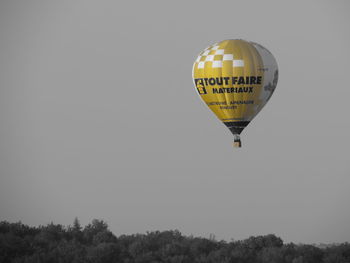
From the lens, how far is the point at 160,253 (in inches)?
3457

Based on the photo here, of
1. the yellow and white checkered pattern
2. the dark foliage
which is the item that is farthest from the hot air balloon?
the dark foliage

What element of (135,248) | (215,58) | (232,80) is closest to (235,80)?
(232,80)

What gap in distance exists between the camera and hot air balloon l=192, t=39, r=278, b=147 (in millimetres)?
81375

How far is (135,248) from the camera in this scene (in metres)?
88.0

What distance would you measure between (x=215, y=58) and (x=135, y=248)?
15337 millimetres

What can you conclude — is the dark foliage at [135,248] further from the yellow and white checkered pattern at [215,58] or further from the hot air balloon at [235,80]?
the yellow and white checkered pattern at [215,58]

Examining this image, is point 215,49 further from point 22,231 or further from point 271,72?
point 22,231

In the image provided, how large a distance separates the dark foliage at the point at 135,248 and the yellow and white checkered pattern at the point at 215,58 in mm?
13633

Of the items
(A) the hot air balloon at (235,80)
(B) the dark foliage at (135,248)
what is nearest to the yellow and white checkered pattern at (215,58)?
(A) the hot air balloon at (235,80)

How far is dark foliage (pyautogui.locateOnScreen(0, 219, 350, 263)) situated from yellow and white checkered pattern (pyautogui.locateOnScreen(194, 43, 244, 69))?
13.6 metres

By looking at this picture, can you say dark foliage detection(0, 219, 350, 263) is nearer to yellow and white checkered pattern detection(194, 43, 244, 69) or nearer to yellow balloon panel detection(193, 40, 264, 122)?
yellow balloon panel detection(193, 40, 264, 122)

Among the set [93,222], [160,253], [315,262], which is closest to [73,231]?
[93,222]

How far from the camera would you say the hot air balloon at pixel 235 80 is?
81375mm

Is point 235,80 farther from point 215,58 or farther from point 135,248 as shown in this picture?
point 135,248
